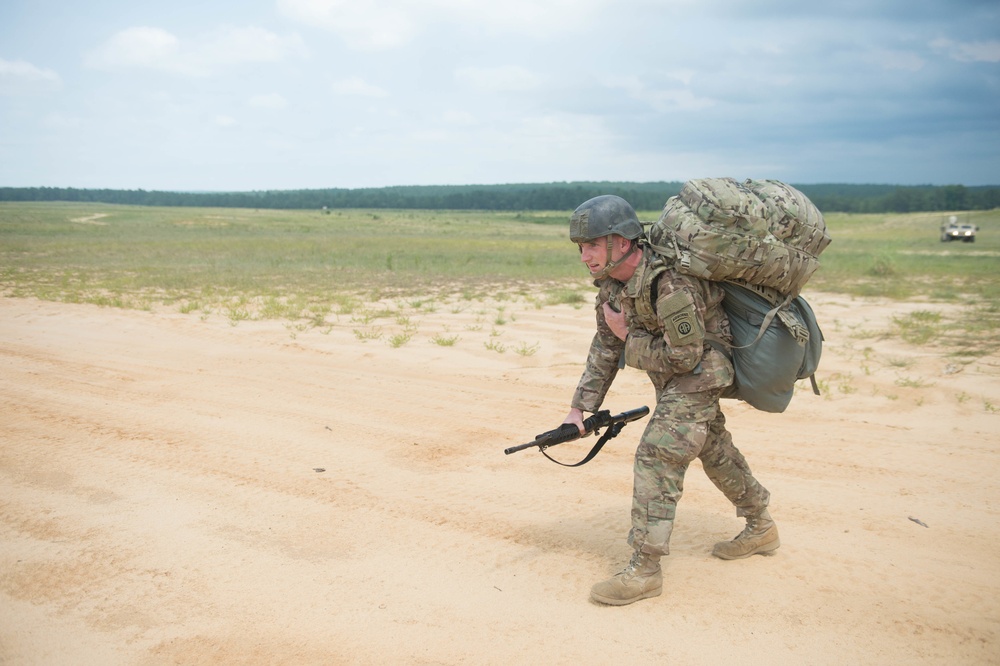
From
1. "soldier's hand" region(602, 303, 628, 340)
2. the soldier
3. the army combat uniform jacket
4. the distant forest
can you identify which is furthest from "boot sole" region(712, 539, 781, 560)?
the distant forest

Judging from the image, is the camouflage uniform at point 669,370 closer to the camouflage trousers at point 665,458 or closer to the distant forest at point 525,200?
the camouflage trousers at point 665,458

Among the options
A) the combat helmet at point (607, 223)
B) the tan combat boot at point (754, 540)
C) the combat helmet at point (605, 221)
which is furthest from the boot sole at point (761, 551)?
the combat helmet at point (605, 221)

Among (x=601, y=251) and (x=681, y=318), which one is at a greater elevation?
(x=601, y=251)

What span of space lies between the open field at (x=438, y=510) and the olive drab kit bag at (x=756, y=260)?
114 centimetres

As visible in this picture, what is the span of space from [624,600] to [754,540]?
34.8 inches

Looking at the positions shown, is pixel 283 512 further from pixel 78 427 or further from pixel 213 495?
pixel 78 427

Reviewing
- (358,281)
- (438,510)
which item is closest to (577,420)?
(438,510)

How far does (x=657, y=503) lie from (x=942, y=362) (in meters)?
6.59

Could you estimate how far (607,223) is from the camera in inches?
138

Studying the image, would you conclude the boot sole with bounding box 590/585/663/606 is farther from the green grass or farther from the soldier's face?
the green grass

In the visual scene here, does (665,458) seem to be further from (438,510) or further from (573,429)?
(438,510)

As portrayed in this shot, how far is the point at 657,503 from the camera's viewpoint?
3609mm

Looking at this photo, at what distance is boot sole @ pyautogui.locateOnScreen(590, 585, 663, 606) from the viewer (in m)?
3.65

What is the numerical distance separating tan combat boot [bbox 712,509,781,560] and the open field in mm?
72
